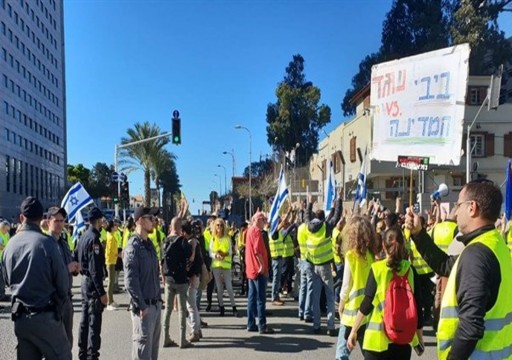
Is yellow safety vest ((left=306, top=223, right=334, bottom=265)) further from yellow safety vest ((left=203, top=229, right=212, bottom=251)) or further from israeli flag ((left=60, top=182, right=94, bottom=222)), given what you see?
israeli flag ((left=60, top=182, right=94, bottom=222))

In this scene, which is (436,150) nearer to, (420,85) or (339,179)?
(420,85)

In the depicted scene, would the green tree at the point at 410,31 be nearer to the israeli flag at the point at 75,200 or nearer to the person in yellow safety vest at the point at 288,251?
the person in yellow safety vest at the point at 288,251

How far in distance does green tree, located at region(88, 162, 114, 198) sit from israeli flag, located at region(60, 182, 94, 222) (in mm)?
78893

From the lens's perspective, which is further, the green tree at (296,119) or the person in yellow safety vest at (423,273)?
the green tree at (296,119)

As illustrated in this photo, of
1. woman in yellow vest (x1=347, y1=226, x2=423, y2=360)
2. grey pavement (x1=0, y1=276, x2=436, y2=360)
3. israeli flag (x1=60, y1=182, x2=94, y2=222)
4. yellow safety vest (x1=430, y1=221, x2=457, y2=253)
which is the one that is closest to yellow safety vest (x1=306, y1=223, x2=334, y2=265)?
grey pavement (x1=0, y1=276, x2=436, y2=360)

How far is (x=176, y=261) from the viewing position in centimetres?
806

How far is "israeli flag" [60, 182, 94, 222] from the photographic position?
12.0 meters

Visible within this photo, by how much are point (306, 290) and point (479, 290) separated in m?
7.23

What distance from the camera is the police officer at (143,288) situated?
5887 mm

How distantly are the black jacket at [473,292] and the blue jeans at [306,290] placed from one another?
20.8ft

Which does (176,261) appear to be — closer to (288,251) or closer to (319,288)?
(319,288)

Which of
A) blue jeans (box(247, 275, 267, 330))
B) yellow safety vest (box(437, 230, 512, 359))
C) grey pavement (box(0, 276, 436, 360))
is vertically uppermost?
yellow safety vest (box(437, 230, 512, 359))

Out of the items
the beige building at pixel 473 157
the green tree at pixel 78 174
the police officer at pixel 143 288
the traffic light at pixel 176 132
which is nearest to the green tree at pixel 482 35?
the beige building at pixel 473 157

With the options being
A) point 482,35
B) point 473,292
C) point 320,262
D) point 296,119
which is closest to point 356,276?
point 473,292
